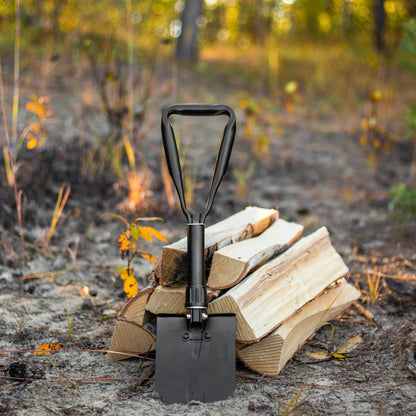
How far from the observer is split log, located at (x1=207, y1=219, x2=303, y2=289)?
74.2 inches

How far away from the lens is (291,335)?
194cm

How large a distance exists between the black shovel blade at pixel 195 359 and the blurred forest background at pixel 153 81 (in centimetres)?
129

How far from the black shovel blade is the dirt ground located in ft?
0.16

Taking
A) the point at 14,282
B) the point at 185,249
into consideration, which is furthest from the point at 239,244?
the point at 14,282

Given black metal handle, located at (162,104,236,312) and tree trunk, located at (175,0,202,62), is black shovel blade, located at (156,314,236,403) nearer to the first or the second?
black metal handle, located at (162,104,236,312)

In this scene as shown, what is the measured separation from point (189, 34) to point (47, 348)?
7.58 meters

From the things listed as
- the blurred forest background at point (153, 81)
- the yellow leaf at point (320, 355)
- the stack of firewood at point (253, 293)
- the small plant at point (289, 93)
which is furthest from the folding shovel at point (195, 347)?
the small plant at point (289, 93)

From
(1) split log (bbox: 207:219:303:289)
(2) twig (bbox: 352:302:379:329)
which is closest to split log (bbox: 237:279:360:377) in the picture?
(2) twig (bbox: 352:302:379:329)

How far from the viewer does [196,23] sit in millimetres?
8586

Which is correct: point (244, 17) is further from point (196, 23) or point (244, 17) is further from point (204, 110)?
point (204, 110)

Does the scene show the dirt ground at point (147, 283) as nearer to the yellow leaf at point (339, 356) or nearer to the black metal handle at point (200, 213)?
the yellow leaf at point (339, 356)

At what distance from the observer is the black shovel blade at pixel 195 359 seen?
1.71 m

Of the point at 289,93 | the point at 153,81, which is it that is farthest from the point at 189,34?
the point at 289,93

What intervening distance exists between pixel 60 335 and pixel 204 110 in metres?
1.21
